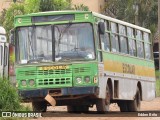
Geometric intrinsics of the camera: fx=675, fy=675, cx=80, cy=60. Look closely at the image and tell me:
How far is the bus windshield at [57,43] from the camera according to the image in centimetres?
1888

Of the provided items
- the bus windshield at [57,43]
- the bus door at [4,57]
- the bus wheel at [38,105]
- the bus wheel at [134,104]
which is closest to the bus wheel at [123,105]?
the bus wheel at [134,104]

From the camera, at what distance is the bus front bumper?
1864 centimetres

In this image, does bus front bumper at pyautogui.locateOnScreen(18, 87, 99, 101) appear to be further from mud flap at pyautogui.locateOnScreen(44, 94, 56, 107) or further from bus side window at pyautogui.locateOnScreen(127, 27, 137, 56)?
bus side window at pyautogui.locateOnScreen(127, 27, 137, 56)

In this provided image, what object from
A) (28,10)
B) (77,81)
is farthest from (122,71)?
(28,10)

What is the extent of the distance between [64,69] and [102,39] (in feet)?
5.91

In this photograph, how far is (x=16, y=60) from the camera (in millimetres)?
19391

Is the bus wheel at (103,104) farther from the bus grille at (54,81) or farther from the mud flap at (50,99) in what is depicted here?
the mud flap at (50,99)

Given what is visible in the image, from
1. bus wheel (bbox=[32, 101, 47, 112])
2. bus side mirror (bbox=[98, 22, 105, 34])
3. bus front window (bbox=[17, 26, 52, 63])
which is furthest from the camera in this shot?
bus wheel (bbox=[32, 101, 47, 112])

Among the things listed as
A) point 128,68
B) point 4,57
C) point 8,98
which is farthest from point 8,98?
point 4,57

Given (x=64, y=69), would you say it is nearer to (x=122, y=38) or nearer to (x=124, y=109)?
(x=122, y=38)

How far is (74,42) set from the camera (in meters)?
18.9

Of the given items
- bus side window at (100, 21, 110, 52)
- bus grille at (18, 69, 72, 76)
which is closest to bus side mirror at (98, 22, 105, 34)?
bus side window at (100, 21, 110, 52)

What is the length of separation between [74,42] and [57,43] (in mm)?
484

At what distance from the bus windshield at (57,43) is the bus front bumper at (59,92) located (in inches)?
33.1
